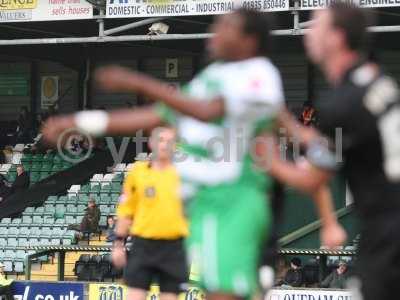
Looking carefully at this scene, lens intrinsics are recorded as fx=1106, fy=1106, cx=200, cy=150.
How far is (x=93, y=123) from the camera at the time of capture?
4.83m

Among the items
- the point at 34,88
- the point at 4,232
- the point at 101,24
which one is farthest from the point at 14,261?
the point at 34,88

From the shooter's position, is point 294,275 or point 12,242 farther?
point 12,242

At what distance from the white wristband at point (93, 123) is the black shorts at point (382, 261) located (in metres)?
1.23

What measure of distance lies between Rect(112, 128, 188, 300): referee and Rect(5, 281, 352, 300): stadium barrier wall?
548cm

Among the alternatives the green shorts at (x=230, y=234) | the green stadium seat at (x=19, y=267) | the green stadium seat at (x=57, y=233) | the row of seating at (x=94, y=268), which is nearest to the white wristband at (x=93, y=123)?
the green shorts at (x=230, y=234)

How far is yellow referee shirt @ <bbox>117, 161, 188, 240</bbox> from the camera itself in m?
9.20

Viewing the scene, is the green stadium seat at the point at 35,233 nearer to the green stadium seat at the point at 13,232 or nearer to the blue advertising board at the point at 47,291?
the green stadium seat at the point at 13,232

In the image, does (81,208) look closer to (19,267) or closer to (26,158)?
(19,267)

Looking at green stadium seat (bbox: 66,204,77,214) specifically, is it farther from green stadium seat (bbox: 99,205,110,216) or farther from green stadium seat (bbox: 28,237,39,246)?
green stadium seat (bbox: 28,237,39,246)

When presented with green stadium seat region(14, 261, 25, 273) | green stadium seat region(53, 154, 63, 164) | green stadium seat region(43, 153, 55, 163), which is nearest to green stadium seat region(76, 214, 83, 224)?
green stadium seat region(14, 261, 25, 273)

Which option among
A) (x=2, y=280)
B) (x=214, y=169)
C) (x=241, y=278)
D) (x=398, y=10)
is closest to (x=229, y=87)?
(x=214, y=169)

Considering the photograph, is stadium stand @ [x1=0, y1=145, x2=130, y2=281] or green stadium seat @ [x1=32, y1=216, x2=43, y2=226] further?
green stadium seat @ [x1=32, y1=216, x2=43, y2=226]

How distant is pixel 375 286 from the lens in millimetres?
4707

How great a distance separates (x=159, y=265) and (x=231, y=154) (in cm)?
406
